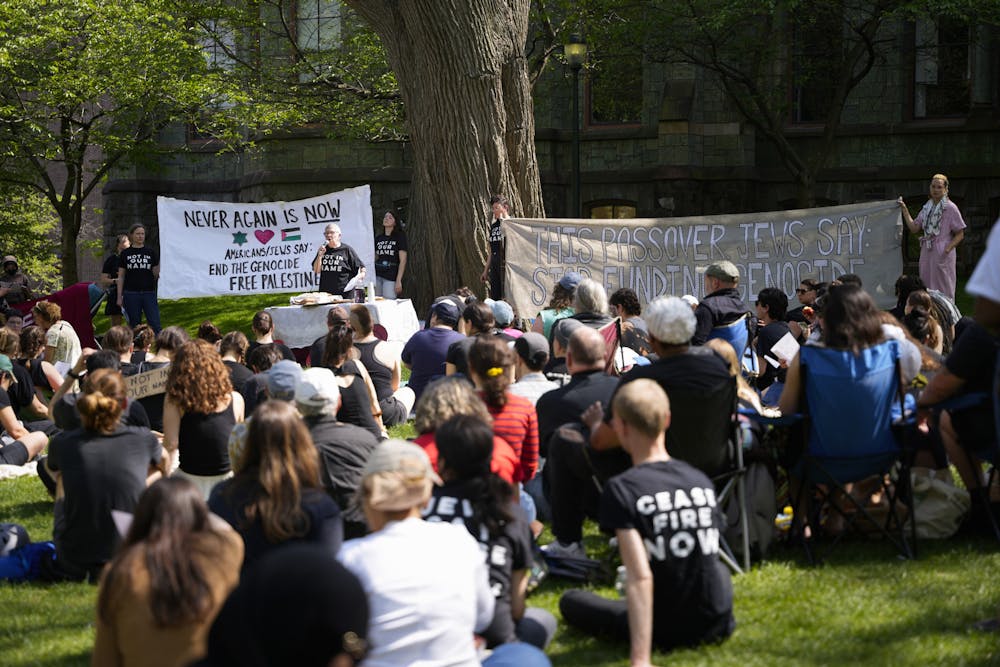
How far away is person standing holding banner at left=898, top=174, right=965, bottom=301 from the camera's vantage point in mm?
13602

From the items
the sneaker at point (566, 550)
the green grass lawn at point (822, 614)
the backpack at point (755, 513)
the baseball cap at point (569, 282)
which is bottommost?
the green grass lawn at point (822, 614)

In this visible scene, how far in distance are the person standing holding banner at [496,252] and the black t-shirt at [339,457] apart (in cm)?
785

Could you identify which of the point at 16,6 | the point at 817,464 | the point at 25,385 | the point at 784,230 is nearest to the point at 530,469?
the point at 817,464

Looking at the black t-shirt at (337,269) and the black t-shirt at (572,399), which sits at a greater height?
the black t-shirt at (337,269)

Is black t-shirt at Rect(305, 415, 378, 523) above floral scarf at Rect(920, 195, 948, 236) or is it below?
below

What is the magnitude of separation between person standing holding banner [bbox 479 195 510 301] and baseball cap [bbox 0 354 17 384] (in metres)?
5.67

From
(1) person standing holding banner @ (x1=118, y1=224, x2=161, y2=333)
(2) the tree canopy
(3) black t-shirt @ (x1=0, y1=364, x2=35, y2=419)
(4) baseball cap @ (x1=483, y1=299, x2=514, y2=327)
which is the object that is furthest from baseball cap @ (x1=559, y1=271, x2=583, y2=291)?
(2) the tree canopy

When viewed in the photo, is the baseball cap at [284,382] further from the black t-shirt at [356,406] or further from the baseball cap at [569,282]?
the baseball cap at [569,282]

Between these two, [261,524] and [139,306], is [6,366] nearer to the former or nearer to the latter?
[261,524]

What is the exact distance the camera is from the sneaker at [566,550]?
6.52 m

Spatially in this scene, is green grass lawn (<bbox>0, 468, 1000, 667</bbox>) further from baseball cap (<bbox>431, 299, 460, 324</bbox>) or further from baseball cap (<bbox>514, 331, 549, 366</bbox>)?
baseball cap (<bbox>431, 299, 460, 324</bbox>)

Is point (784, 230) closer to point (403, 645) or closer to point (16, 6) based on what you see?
point (403, 645)

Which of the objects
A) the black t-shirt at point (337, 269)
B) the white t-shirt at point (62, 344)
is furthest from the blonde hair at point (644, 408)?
the black t-shirt at point (337, 269)

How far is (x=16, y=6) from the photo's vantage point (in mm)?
22172
